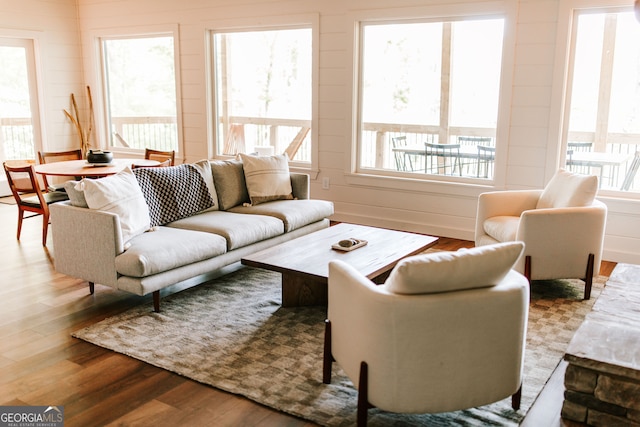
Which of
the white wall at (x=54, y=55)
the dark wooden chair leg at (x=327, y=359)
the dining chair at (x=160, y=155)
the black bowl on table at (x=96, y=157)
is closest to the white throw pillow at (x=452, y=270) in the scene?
the dark wooden chair leg at (x=327, y=359)

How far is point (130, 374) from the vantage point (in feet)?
9.28

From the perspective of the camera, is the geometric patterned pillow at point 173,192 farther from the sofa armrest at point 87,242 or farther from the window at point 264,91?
the window at point 264,91

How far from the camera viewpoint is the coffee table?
3252 mm

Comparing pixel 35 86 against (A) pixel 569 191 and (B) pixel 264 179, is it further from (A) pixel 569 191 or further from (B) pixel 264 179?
(A) pixel 569 191

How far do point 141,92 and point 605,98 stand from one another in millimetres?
5721

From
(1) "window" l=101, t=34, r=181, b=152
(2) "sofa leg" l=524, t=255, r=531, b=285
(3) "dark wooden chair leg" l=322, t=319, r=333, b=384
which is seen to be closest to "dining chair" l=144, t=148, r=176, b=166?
(1) "window" l=101, t=34, r=181, b=152

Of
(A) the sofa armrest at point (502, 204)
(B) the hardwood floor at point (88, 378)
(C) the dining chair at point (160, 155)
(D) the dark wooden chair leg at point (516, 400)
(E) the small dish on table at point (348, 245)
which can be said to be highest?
(C) the dining chair at point (160, 155)

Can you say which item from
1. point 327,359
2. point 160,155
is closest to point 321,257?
point 327,359

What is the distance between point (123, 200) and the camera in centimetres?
368

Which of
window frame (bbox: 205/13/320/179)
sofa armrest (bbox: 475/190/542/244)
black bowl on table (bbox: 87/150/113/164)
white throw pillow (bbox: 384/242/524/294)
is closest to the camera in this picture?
white throw pillow (bbox: 384/242/524/294)

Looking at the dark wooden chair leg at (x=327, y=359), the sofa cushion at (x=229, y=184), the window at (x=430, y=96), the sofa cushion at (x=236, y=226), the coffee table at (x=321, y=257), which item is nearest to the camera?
the dark wooden chair leg at (x=327, y=359)

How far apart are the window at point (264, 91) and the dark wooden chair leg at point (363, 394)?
4298 millimetres

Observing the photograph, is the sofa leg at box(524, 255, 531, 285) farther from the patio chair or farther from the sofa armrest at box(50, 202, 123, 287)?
the sofa armrest at box(50, 202, 123, 287)

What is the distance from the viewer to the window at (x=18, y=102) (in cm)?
744
